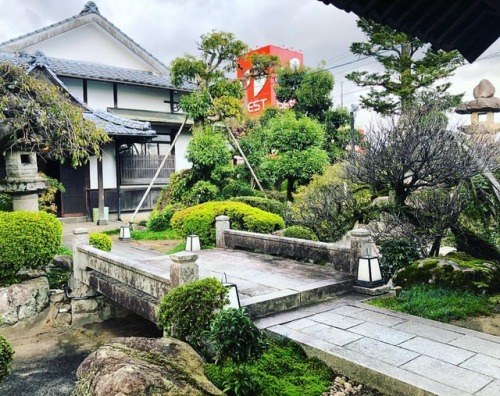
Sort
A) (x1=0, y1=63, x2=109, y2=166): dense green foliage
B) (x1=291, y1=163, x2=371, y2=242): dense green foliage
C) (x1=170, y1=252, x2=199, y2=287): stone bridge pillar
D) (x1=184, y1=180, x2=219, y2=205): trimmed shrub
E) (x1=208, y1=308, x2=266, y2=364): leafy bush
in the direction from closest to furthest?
(x1=208, y1=308, x2=266, y2=364): leafy bush, (x1=170, y1=252, x2=199, y2=287): stone bridge pillar, (x1=0, y1=63, x2=109, y2=166): dense green foliage, (x1=291, y1=163, x2=371, y2=242): dense green foliage, (x1=184, y1=180, x2=219, y2=205): trimmed shrub

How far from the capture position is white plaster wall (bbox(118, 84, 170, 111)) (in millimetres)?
22641

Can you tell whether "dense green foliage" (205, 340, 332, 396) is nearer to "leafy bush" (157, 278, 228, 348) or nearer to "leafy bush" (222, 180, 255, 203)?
"leafy bush" (157, 278, 228, 348)

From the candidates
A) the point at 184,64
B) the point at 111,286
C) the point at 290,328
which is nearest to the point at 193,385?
the point at 290,328

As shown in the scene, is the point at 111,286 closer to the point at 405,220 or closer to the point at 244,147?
the point at 405,220

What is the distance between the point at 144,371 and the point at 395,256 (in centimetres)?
617

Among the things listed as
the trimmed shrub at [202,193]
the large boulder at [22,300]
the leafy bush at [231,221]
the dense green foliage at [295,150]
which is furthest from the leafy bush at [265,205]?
the large boulder at [22,300]

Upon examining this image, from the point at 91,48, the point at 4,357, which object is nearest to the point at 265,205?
the point at 4,357

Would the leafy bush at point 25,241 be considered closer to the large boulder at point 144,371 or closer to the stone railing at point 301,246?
the stone railing at point 301,246

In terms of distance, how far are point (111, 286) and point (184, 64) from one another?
39.0 ft

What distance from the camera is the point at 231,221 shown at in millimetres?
13633

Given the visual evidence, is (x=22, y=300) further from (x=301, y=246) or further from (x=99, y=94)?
(x=99, y=94)

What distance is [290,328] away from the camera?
21.0ft

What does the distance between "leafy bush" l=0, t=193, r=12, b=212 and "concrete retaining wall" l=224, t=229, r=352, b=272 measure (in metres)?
5.55

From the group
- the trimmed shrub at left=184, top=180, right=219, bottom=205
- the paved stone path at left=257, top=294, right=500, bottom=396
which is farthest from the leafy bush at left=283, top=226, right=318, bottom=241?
the trimmed shrub at left=184, top=180, right=219, bottom=205
